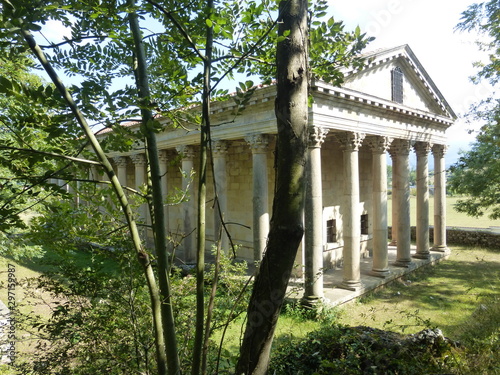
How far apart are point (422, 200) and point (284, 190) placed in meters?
16.4

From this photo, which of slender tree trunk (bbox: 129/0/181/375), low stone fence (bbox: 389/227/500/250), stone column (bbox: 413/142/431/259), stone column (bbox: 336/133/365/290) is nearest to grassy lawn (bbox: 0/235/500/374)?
stone column (bbox: 336/133/365/290)

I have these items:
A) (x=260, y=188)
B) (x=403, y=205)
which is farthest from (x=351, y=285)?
(x=403, y=205)

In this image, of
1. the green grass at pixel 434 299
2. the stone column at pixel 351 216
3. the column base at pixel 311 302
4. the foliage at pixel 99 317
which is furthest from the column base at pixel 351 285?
the foliage at pixel 99 317

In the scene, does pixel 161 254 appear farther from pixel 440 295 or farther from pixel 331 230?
pixel 331 230

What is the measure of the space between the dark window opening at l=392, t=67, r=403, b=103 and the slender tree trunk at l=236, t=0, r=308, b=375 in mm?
13526

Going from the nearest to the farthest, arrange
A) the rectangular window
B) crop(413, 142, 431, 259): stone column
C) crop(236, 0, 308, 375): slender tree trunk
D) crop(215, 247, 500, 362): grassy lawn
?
crop(236, 0, 308, 375): slender tree trunk < crop(215, 247, 500, 362): grassy lawn < the rectangular window < crop(413, 142, 431, 259): stone column

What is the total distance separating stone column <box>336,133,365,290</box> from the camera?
11969mm

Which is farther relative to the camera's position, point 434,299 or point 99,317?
point 434,299

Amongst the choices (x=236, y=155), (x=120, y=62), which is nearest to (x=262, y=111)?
(x=236, y=155)

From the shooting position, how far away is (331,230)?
1648 cm

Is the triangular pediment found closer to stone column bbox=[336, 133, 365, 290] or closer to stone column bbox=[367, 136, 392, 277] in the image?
stone column bbox=[367, 136, 392, 277]

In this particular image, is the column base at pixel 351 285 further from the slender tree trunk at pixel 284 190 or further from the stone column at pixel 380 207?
the slender tree trunk at pixel 284 190

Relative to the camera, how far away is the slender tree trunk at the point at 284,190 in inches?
104

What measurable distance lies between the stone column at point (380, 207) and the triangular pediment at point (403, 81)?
203cm
